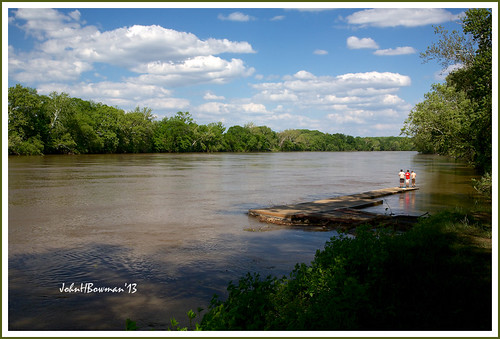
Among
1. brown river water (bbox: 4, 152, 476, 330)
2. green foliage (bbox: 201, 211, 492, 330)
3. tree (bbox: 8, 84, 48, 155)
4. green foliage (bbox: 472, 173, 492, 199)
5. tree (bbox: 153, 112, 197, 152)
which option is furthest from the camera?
tree (bbox: 153, 112, 197, 152)

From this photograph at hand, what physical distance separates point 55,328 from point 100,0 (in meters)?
5.16

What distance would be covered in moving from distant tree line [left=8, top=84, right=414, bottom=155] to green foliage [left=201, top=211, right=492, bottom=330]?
151ft

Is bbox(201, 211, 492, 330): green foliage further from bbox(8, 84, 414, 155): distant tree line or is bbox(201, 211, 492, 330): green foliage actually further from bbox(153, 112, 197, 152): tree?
bbox(153, 112, 197, 152): tree

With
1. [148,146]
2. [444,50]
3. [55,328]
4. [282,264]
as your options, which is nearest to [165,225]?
[282,264]

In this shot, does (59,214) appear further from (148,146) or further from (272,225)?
(148,146)

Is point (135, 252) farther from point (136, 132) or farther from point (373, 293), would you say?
point (136, 132)

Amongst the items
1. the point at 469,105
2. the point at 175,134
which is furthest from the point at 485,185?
the point at 175,134

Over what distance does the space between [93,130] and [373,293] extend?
10098 centimetres

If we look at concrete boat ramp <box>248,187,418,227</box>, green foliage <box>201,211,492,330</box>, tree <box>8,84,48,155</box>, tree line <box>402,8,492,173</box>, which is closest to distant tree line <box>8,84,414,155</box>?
tree <box>8,84,48,155</box>

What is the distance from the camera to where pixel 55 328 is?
6.55m

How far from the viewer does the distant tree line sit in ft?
259

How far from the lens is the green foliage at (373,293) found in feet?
16.2

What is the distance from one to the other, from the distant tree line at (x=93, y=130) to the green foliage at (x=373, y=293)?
4611 centimetres

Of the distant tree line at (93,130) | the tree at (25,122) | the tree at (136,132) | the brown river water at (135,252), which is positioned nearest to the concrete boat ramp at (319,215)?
the brown river water at (135,252)
